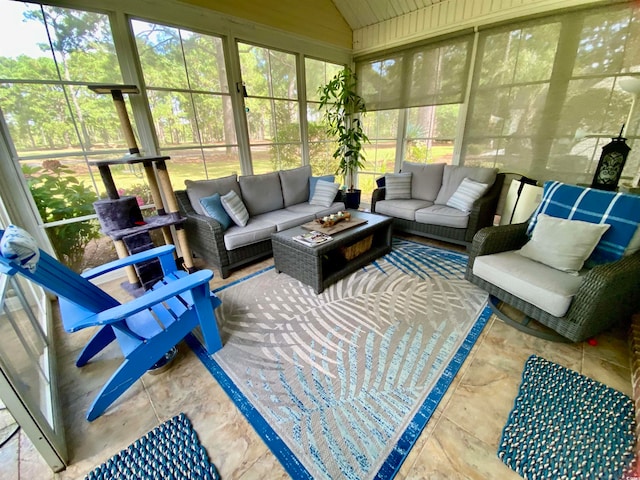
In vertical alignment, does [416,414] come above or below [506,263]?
below

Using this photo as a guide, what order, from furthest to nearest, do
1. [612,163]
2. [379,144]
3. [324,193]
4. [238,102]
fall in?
[379,144]
[324,193]
[238,102]
[612,163]

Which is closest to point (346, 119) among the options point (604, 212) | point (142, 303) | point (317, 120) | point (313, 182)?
point (317, 120)

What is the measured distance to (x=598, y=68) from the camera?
2.60m

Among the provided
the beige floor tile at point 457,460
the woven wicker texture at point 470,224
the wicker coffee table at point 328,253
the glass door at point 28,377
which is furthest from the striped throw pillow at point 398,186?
the glass door at point 28,377

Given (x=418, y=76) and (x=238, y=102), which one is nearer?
(x=238, y=102)

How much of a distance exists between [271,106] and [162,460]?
3772 millimetres

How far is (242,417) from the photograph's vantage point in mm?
1331

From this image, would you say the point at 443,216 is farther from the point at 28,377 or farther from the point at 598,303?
the point at 28,377

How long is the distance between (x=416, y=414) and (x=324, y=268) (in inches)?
54.9

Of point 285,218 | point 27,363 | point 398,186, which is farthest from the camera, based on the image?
point 398,186

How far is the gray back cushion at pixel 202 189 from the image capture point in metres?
2.74

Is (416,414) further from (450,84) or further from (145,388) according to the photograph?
(450,84)

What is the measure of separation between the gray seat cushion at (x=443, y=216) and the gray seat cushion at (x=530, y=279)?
2.96 ft

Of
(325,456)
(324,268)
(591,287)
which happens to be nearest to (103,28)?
(324,268)
